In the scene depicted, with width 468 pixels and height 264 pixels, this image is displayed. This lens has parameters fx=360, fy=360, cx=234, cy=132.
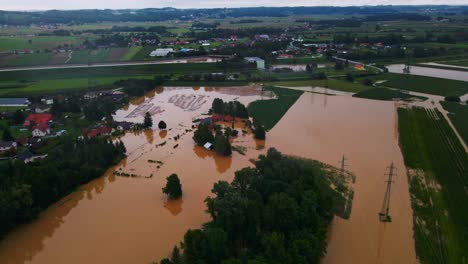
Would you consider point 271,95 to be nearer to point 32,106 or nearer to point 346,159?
point 346,159

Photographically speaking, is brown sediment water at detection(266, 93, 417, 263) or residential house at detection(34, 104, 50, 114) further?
residential house at detection(34, 104, 50, 114)

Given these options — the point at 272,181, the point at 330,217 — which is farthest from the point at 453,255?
the point at 272,181

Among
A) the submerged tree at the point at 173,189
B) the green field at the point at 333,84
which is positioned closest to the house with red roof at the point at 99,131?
the submerged tree at the point at 173,189

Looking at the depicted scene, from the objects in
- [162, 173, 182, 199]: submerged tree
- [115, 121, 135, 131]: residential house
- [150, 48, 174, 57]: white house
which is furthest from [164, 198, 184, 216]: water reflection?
[150, 48, 174, 57]: white house

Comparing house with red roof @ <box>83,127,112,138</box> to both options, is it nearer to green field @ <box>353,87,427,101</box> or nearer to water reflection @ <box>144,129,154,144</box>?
water reflection @ <box>144,129,154,144</box>

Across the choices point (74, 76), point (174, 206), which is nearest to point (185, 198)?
point (174, 206)

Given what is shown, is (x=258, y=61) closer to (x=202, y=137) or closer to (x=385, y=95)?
(x=385, y=95)

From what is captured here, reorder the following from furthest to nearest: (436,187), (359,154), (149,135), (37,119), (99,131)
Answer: (37,119)
(149,135)
(99,131)
(359,154)
(436,187)
